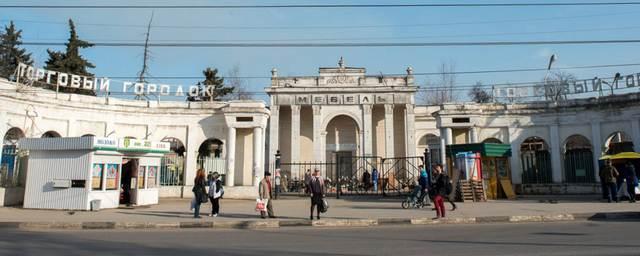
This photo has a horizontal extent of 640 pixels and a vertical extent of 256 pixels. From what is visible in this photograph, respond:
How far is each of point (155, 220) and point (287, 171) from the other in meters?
22.6

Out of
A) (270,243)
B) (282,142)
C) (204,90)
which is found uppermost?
(204,90)

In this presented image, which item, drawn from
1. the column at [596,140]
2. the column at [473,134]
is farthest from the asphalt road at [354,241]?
the column at [473,134]

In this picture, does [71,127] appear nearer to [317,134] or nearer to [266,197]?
[317,134]

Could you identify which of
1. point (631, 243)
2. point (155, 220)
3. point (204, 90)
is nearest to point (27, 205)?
point (155, 220)

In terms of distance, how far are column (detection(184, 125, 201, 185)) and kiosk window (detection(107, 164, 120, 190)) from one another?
9171 millimetres

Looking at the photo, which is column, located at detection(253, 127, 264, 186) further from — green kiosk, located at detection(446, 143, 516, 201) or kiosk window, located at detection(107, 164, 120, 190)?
green kiosk, located at detection(446, 143, 516, 201)

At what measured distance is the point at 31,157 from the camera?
21.0 meters

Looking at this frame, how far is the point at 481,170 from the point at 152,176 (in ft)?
56.0

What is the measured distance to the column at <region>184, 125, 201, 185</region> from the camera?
99.7 feet

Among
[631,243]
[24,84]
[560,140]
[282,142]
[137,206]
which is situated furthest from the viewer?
[282,142]

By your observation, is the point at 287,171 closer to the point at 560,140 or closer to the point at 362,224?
the point at 560,140

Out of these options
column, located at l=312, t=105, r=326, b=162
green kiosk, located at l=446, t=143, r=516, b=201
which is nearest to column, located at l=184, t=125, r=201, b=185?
column, located at l=312, t=105, r=326, b=162

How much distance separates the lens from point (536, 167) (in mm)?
31156

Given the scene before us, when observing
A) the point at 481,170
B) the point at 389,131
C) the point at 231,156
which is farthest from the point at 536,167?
the point at 231,156
